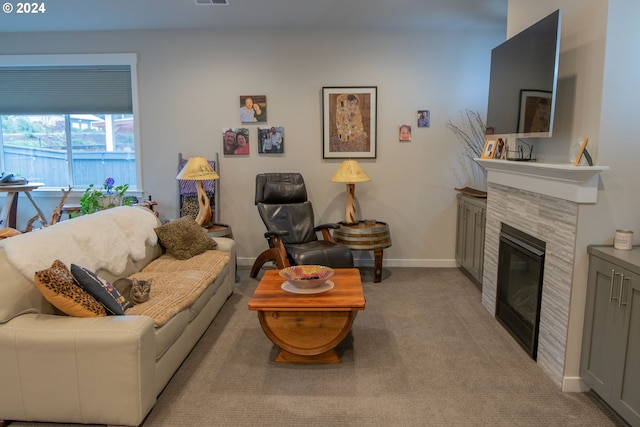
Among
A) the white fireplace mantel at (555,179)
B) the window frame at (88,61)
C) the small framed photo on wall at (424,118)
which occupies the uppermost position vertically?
→ the window frame at (88,61)

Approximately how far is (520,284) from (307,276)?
1.50 m

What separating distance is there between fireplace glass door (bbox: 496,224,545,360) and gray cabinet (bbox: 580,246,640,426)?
44 cm

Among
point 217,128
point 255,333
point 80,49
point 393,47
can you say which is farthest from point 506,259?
point 80,49

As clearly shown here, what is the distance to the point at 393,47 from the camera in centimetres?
496

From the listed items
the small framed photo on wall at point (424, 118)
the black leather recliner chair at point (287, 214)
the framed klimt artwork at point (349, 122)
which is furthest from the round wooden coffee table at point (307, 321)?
the small framed photo on wall at point (424, 118)

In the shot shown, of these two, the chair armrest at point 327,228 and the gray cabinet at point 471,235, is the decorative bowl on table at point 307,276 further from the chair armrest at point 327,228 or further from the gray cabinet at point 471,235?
the gray cabinet at point 471,235

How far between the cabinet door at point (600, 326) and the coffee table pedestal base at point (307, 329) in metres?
1.30

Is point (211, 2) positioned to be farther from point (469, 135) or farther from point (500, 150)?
point (469, 135)

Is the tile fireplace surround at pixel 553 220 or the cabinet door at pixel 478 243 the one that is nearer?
the tile fireplace surround at pixel 553 220

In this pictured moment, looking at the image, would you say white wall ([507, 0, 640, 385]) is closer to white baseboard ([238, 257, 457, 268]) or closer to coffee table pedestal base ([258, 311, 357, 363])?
coffee table pedestal base ([258, 311, 357, 363])

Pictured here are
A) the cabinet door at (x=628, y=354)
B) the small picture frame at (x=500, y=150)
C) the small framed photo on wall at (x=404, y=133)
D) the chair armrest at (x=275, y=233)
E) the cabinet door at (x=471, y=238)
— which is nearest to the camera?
the cabinet door at (x=628, y=354)

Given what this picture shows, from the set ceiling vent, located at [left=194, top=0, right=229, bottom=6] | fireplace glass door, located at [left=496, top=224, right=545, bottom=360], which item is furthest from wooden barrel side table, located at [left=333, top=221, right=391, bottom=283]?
ceiling vent, located at [left=194, top=0, right=229, bottom=6]

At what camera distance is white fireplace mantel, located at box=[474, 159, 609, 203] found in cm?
241

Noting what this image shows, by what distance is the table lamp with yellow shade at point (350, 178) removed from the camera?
15.4 feet
